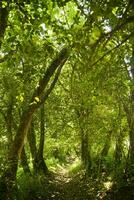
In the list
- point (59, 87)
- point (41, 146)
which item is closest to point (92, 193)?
point (59, 87)

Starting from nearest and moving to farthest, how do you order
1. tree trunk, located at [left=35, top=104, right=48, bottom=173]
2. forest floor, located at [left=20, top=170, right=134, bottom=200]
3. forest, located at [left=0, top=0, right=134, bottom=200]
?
forest, located at [left=0, top=0, right=134, bottom=200] → forest floor, located at [left=20, top=170, right=134, bottom=200] → tree trunk, located at [left=35, top=104, right=48, bottom=173]

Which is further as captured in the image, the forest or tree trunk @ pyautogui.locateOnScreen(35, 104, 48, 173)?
tree trunk @ pyautogui.locateOnScreen(35, 104, 48, 173)

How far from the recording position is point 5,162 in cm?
1229

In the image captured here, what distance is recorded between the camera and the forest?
21.8 feet

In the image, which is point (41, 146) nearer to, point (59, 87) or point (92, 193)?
point (59, 87)

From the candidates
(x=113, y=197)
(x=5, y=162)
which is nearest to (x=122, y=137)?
(x=113, y=197)

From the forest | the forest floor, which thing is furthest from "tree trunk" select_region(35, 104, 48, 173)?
the forest floor

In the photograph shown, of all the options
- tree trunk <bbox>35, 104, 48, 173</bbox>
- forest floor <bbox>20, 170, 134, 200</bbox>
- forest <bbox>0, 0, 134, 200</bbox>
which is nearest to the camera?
forest <bbox>0, 0, 134, 200</bbox>

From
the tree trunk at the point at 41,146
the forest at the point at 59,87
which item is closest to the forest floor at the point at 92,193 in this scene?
the forest at the point at 59,87

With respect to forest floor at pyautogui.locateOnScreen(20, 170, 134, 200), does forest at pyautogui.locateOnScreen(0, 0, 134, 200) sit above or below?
above

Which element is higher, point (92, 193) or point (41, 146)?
point (41, 146)

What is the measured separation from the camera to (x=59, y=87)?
2277cm

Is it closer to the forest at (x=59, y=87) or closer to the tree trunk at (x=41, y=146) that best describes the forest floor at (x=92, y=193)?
the forest at (x=59, y=87)

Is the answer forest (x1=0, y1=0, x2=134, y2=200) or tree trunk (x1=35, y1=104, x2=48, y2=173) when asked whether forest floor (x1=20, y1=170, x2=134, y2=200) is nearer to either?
forest (x1=0, y1=0, x2=134, y2=200)
